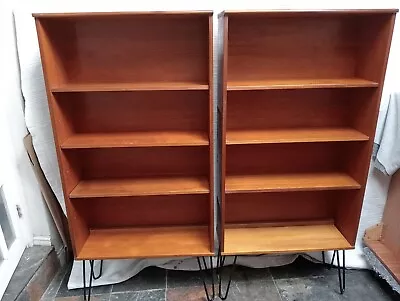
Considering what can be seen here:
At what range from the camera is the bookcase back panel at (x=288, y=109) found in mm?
1714

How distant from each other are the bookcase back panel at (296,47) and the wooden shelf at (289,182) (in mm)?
523

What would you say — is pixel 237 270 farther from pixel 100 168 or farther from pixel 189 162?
pixel 100 168

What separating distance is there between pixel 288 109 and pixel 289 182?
14.9 inches

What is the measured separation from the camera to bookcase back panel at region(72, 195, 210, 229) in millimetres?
1891

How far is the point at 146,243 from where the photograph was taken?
5.98 ft

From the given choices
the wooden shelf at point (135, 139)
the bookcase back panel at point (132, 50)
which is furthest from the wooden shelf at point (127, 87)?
the wooden shelf at point (135, 139)

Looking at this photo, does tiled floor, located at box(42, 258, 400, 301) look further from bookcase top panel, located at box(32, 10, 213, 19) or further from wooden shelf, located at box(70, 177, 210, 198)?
bookcase top panel, located at box(32, 10, 213, 19)

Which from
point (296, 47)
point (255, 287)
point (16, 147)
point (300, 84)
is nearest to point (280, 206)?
point (255, 287)

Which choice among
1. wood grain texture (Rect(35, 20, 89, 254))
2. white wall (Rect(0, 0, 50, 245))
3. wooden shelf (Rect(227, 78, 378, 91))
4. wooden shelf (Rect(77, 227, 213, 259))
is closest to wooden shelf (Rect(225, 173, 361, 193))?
wooden shelf (Rect(77, 227, 213, 259))

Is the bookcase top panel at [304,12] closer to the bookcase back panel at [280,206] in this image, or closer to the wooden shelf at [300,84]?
the wooden shelf at [300,84]

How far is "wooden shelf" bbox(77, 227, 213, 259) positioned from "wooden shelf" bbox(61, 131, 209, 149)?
58 centimetres

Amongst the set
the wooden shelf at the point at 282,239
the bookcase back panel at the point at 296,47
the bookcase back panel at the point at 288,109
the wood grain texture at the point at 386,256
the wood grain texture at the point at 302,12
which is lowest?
the wood grain texture at the point at 386,256

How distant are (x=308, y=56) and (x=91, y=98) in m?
1.09

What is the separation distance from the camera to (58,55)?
1.54m
